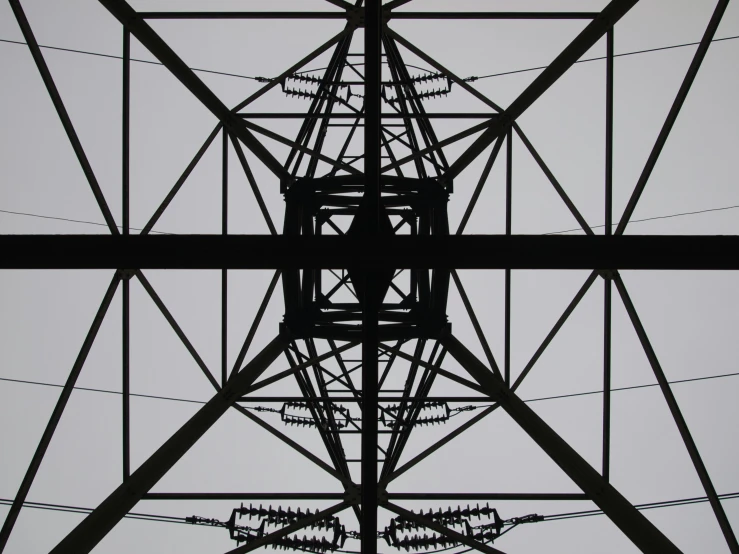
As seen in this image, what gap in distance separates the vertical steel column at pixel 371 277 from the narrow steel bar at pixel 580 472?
364 centimetres

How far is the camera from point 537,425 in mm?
11680

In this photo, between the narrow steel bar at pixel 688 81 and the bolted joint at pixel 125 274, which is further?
the bolted joint at pixel 125 274

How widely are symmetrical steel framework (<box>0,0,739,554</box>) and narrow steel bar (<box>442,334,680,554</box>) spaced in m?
0.03

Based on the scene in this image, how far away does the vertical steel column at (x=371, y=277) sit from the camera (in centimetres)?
824

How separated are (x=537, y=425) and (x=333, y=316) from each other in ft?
17.1

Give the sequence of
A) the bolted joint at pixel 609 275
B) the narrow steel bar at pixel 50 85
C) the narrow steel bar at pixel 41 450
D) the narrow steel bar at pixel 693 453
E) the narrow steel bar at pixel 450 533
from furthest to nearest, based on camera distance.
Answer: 1. the bolted joint at pixel 609 275
2. the narrow steel bar at pixel 450 533
3. the narrow steel bar at pixel 50 85
4. the narrow steel bar at pixel 693 453
5. the narrow steel bar at pixel 41 450

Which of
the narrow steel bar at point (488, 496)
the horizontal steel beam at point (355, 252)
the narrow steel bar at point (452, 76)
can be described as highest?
the narrow steel bar at point (452, 76)

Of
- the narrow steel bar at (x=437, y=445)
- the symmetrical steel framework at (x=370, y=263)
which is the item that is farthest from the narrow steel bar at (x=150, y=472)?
the narrow steel bar at (x=437, y=445)

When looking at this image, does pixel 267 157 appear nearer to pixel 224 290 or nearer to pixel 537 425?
pixel 224 290

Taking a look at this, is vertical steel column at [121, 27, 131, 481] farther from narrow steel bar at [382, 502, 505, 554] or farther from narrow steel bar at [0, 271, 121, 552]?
narrow steel bar at [382, 502, 505, 554]

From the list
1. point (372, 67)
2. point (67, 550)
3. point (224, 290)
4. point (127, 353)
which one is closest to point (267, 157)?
point (224, 290)

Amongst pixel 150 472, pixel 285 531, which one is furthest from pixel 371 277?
pixel 285 531

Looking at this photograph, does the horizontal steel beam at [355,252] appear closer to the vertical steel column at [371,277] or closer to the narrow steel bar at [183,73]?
the vertical steel column at [371,277]

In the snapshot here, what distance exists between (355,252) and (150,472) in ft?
18.5
